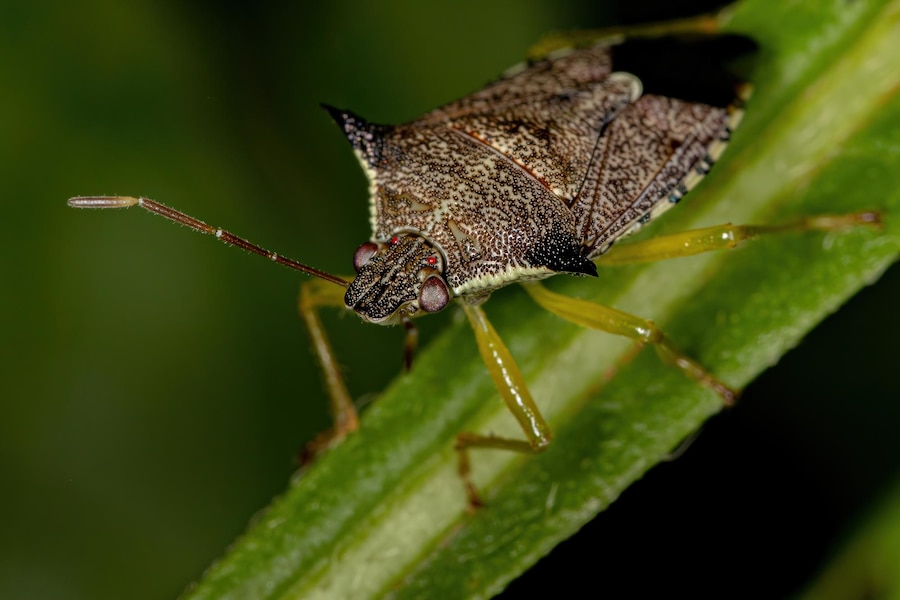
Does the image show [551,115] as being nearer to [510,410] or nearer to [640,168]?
[640,168]

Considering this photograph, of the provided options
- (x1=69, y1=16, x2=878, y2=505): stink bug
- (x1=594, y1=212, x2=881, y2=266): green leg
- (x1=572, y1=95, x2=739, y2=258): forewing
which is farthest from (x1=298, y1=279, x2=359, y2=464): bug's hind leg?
(x1=594, y1=212, x2=881, y2=266): green leg

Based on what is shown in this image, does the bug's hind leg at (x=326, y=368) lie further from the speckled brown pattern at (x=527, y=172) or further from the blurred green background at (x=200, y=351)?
the speckled brown pattern at (x=527, y=172)

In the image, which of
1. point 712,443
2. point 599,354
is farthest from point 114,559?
point 712,443

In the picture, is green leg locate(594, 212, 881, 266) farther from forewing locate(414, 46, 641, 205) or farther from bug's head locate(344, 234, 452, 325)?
bug's head locate(344, 234, 452, 325)

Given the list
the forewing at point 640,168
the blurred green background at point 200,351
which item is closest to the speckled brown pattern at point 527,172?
the forewing at point 640,168

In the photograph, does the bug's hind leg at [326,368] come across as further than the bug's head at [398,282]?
Yes

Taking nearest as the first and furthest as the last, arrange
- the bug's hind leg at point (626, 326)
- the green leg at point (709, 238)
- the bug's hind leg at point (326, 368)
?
1. the bug's hind leg at point (626, 326)
2. the green leg at point (709, 238)
3. the bug's hind leg at point (326, 368)
